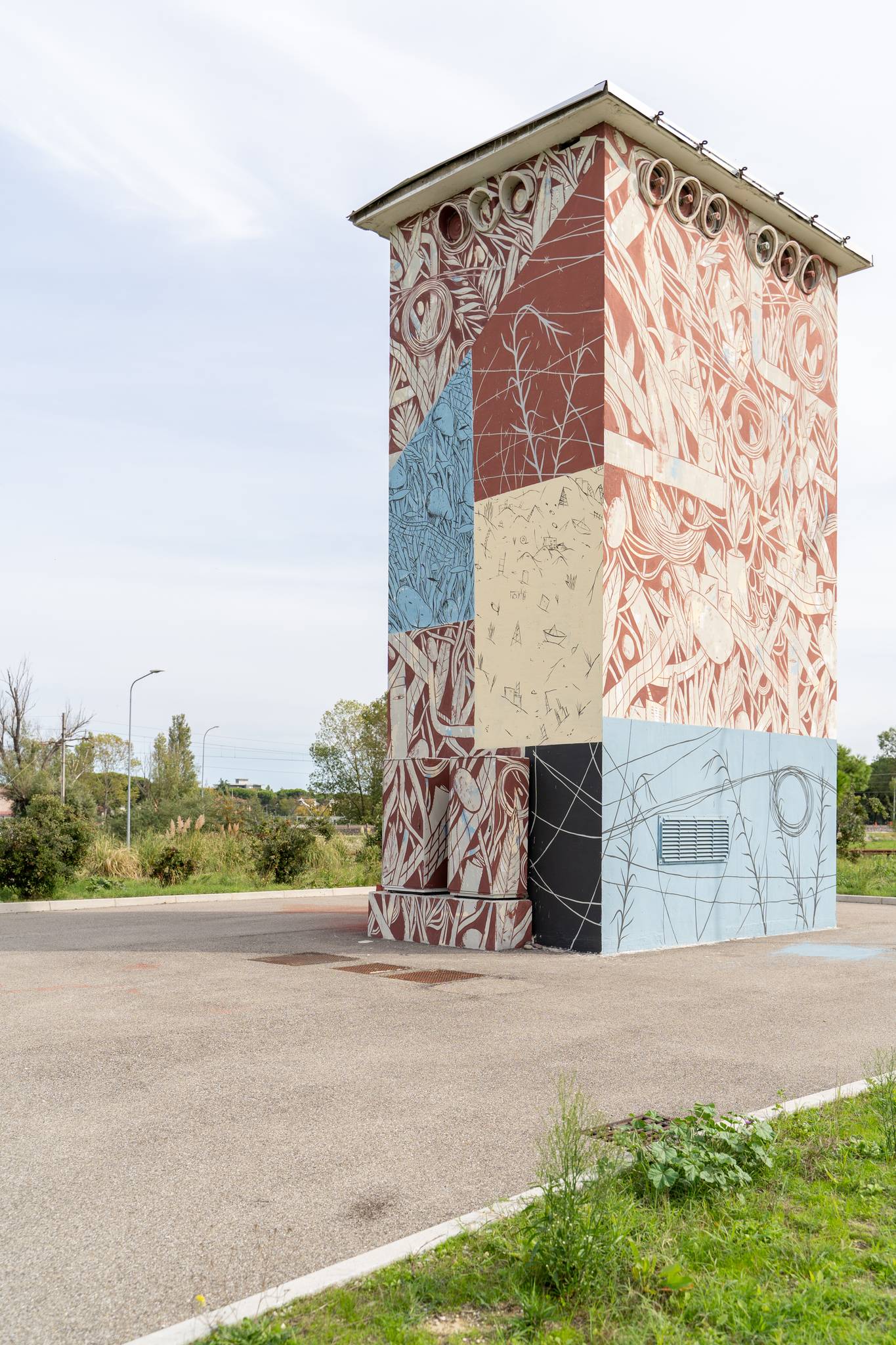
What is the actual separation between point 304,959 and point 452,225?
35.2 ft

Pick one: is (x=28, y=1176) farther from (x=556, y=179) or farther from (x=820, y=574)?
(x=820, y=574)

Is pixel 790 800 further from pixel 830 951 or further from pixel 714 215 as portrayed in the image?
pixel 714 215

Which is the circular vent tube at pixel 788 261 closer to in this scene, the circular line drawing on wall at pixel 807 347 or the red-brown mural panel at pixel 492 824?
the circular line drawing on wall at pixel 807 347

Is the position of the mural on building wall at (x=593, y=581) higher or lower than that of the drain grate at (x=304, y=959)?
higher

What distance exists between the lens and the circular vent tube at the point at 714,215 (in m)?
16.2

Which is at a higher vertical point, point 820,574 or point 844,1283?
point 820,574

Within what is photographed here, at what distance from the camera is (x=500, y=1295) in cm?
374

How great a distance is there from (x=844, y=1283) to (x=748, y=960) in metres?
9.95

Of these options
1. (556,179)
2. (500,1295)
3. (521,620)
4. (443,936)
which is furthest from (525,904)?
(500,1295)

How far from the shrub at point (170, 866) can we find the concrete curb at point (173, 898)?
118 centimetres

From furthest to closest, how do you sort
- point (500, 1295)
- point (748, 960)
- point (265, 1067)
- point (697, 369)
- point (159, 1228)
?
point (697, 369) < point (748, 960) < point (265, 1067) < point (159, 1228) < point (500, 1295)

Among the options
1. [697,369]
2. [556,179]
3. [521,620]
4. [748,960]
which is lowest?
[748,960]

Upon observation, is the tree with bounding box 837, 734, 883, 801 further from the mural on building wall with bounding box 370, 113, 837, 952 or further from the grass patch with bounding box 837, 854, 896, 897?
the mural on building wall with bounding box 370, 113, 837, 952

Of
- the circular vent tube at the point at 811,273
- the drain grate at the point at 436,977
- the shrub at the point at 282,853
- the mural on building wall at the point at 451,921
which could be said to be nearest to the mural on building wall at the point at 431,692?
the mural on building wall at the point at 451,921
